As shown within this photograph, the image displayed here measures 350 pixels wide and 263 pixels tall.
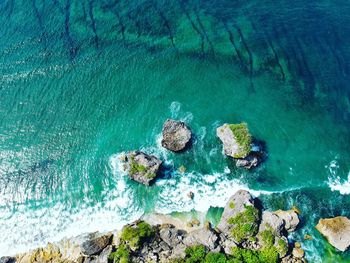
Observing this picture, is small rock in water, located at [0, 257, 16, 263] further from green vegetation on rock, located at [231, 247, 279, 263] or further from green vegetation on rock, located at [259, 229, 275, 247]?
green vegetation on rock, located at [259, 229, 275, 247]

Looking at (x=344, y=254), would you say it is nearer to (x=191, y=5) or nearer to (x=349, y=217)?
(x=349, y=217)

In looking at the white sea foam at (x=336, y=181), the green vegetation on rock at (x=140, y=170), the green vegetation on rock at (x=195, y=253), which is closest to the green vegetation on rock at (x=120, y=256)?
the green vegetation on rock at (x=195, y=253)

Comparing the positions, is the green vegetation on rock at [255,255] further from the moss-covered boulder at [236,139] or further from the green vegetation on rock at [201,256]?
the moss-covered boulder at [236,139]

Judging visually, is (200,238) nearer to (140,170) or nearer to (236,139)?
(140,170)

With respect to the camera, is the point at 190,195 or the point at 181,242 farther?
the point at 190,195

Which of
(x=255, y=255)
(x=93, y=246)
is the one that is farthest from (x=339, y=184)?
(x=93, y=246)

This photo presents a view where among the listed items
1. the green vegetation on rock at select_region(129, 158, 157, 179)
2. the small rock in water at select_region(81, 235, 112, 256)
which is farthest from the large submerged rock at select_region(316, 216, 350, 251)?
the small rock in water at select_region(81, 235, 112, 256)
